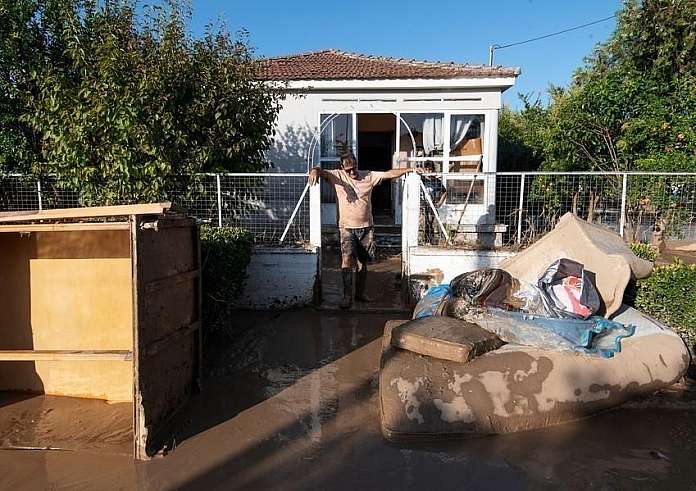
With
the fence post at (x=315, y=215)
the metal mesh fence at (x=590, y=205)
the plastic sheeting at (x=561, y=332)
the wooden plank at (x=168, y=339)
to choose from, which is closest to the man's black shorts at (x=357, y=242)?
the fence post at (x=315, y=215)

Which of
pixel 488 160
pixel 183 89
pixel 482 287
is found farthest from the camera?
pixel 488 160

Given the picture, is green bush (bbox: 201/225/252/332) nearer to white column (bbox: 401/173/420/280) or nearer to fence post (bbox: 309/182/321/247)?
fence post (bbox: 309/182/321/247)

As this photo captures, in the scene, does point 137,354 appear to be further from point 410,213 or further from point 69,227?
point 410,213

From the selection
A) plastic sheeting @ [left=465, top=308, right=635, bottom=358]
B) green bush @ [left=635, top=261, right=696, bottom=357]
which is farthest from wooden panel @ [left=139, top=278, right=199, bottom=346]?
green bush @ [left=635, top=261, right=696, bottom=357]

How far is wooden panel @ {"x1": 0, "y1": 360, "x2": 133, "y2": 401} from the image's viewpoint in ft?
13.9

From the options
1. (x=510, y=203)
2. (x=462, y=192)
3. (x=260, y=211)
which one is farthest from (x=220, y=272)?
(x=462, y=192)

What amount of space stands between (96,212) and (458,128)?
889cm

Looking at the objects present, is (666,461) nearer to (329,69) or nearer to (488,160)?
(488,160)

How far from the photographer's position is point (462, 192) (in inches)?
402

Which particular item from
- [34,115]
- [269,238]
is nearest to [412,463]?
[269,238]

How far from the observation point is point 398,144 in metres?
10.9

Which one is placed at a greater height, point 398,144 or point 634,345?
point 398,144

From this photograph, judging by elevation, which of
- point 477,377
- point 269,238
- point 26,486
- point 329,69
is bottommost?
point 26,486

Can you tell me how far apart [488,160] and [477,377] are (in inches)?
308
